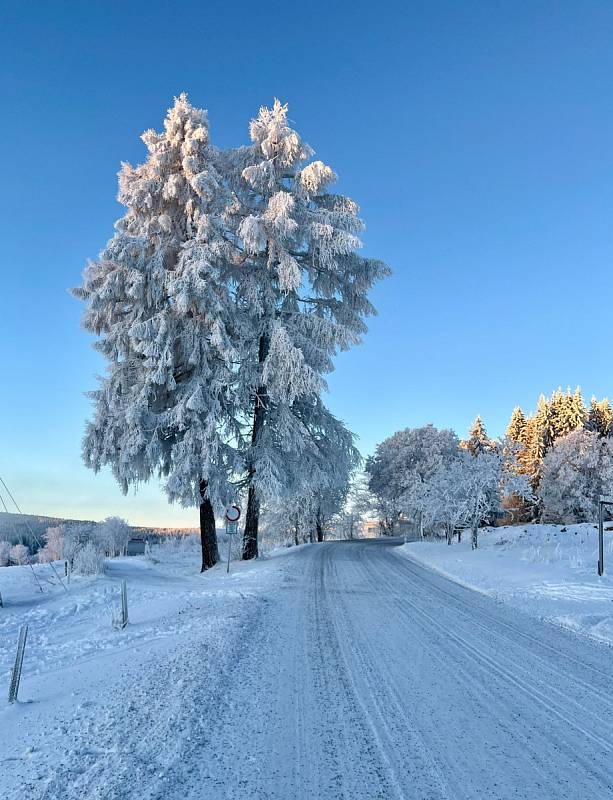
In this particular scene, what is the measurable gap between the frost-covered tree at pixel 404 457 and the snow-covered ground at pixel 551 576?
21.8 metres

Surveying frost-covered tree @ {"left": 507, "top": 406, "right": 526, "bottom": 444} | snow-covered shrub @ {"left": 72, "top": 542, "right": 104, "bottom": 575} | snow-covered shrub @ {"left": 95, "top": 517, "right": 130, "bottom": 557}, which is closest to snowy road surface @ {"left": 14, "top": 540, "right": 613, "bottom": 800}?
snow-covered shrub @ {"left": 72, "top": 542, "right": 104, "bottom": 575}

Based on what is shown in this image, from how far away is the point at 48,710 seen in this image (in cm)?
404

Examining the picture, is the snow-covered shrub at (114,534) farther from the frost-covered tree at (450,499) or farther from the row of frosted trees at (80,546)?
the frost-covered tree at (450,499)

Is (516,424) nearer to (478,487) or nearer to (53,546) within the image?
(478,487)

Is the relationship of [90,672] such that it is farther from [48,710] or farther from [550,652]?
[550,652]

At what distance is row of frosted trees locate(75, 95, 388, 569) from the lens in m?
15.5

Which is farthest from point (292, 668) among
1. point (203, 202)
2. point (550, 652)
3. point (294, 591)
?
point (203, 202)

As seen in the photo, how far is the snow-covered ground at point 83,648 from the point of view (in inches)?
130

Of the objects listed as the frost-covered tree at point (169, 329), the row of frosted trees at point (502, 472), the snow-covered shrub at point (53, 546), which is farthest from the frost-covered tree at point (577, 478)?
the snow-covered shrub at point (53, 546)

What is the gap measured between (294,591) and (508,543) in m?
13.8

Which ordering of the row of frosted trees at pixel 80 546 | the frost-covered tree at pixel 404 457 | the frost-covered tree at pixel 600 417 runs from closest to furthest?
1. the row of frosted trees at pixel 80 546
2. the frost-covered tree at pixel 404 457
3. the frost-covered tree at pixel 600 417

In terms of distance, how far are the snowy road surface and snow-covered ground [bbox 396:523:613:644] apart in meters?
1.38

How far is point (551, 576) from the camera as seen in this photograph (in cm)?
1186

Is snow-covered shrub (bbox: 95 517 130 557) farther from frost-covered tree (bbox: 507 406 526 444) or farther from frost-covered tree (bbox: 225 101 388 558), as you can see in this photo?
frost-covered tree (bbox: 507 406 526 444)
